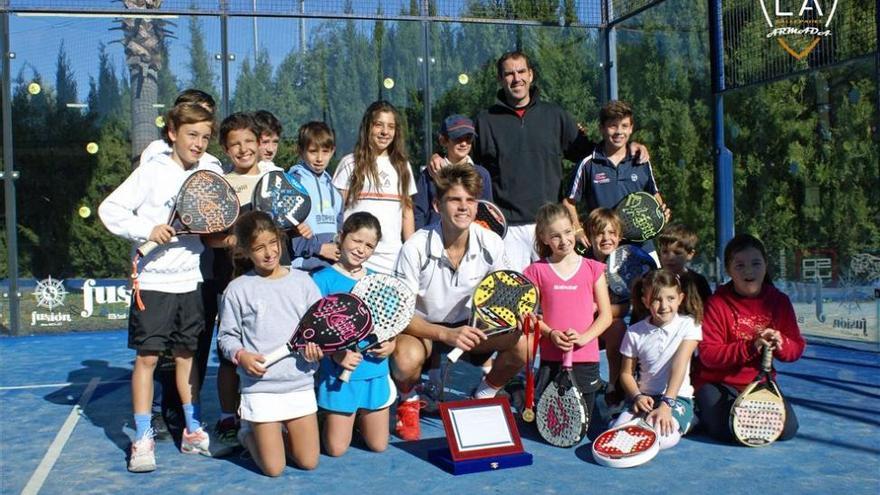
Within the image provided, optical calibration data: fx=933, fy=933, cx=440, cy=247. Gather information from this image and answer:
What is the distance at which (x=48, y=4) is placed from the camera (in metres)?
8.49

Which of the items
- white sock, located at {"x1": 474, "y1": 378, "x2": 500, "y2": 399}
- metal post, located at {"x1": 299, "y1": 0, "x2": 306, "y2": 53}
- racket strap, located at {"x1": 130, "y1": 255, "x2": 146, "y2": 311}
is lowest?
white sock, located at {"x1": 474, "y1": 378, "x2": 500, "y2": 399}

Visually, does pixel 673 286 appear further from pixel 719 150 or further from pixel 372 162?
pixel 719 150

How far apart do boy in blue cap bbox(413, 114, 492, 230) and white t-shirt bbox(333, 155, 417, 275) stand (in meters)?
0.19

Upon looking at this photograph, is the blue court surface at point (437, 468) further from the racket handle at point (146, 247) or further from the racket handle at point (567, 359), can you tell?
the racket handle at point (146, 247)

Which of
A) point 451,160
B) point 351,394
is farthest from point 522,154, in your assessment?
point 351,394

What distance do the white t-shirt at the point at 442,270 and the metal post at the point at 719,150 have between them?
125 inches

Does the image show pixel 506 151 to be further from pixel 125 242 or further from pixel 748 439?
pixel 125 242

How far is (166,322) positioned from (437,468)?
4.59 ft

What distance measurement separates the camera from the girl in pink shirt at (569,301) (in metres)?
4.45

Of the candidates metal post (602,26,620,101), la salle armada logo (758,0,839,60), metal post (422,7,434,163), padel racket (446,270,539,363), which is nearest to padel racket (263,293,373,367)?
padel racket (446,270,539,363)

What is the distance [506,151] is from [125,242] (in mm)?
4760

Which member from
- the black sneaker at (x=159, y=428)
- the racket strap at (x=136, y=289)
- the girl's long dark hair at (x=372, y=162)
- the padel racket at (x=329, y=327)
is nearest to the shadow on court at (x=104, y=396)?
the black sneaker at (x=159, y=428)

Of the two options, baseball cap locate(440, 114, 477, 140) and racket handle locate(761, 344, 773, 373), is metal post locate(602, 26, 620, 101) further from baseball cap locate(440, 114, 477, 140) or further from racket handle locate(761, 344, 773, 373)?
racket handle locate(761, 344, 773, 373)

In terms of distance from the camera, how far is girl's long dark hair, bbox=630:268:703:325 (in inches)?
173
